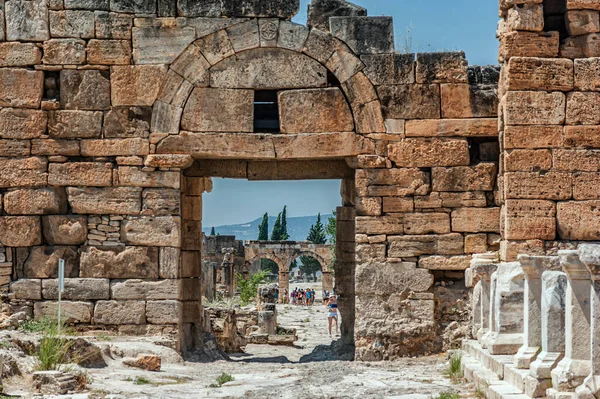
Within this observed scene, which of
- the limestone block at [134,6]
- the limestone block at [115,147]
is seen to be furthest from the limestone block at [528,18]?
the limestone block at [115,147]

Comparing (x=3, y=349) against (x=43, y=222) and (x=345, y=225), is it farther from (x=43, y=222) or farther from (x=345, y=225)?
(x=345, y=225)

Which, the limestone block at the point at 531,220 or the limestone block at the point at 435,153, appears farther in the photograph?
the limestone block at the point at 435,153

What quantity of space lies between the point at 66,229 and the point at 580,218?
7104mm

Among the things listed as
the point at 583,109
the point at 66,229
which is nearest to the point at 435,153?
the point at 583,109

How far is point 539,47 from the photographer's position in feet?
39.6

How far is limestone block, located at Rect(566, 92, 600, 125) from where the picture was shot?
1200 centimetres

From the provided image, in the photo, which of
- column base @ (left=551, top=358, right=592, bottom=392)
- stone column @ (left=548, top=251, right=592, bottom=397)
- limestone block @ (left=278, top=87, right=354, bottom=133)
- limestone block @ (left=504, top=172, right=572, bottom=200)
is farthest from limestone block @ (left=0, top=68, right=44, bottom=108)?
column base @ (left=551, top=358, right=592, bottom=392)

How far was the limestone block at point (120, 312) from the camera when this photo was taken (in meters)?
12.4

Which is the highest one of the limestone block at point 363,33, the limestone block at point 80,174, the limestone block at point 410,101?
the limestone block at point 363,33

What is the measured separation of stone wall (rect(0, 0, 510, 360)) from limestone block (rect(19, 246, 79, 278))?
2 centimetres

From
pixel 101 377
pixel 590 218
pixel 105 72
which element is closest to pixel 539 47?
pixel 590 218

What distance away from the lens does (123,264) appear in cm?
1249

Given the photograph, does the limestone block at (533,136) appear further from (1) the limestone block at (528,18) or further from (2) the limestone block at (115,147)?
(2) the limestone block at (115,147)

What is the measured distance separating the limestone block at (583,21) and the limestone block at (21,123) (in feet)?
24.5
